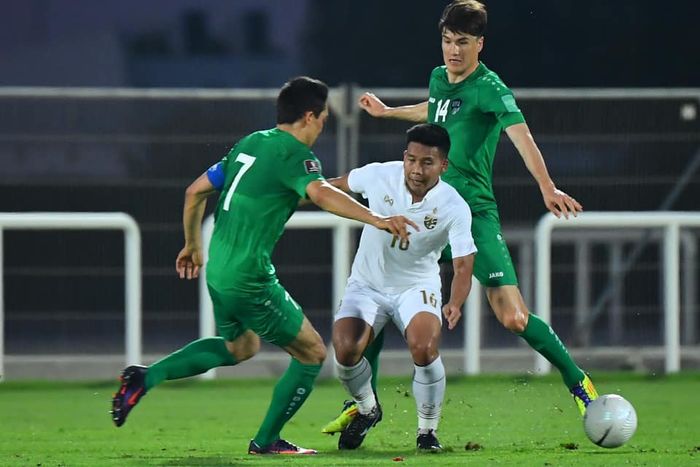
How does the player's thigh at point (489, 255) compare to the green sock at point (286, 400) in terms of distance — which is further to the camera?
the player's thigh at point (489, 255)

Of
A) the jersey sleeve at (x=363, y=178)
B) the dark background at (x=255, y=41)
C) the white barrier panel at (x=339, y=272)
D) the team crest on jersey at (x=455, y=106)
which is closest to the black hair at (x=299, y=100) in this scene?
the jersey sleeve at (x=363, y=178)

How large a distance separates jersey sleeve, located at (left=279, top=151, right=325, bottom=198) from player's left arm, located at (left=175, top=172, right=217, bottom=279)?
420 millimetres

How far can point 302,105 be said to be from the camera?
748 centimetres

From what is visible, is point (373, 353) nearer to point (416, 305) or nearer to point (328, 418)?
point (416, 305)

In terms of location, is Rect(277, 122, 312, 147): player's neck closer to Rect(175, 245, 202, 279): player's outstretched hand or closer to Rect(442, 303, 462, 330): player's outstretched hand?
Rect(175, 245, 202, 279): player's outstretched hand

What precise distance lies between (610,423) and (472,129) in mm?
1539

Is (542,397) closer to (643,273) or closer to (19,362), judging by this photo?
(643,273)

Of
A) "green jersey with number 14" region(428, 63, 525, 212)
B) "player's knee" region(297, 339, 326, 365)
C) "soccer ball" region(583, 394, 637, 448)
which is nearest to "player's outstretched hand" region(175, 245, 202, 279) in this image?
"player's knee" region(297, 339, 326, 365)

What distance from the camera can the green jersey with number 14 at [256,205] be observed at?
7.36m

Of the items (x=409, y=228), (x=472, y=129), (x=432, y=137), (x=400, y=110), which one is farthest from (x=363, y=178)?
(x=400, y=110)

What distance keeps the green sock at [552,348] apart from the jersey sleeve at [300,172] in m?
1.57

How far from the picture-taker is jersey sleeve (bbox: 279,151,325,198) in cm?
728

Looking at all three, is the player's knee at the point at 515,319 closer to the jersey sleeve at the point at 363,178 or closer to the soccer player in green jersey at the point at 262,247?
the jersey sleeve at the point at 363,178

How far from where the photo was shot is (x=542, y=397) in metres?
10.4
